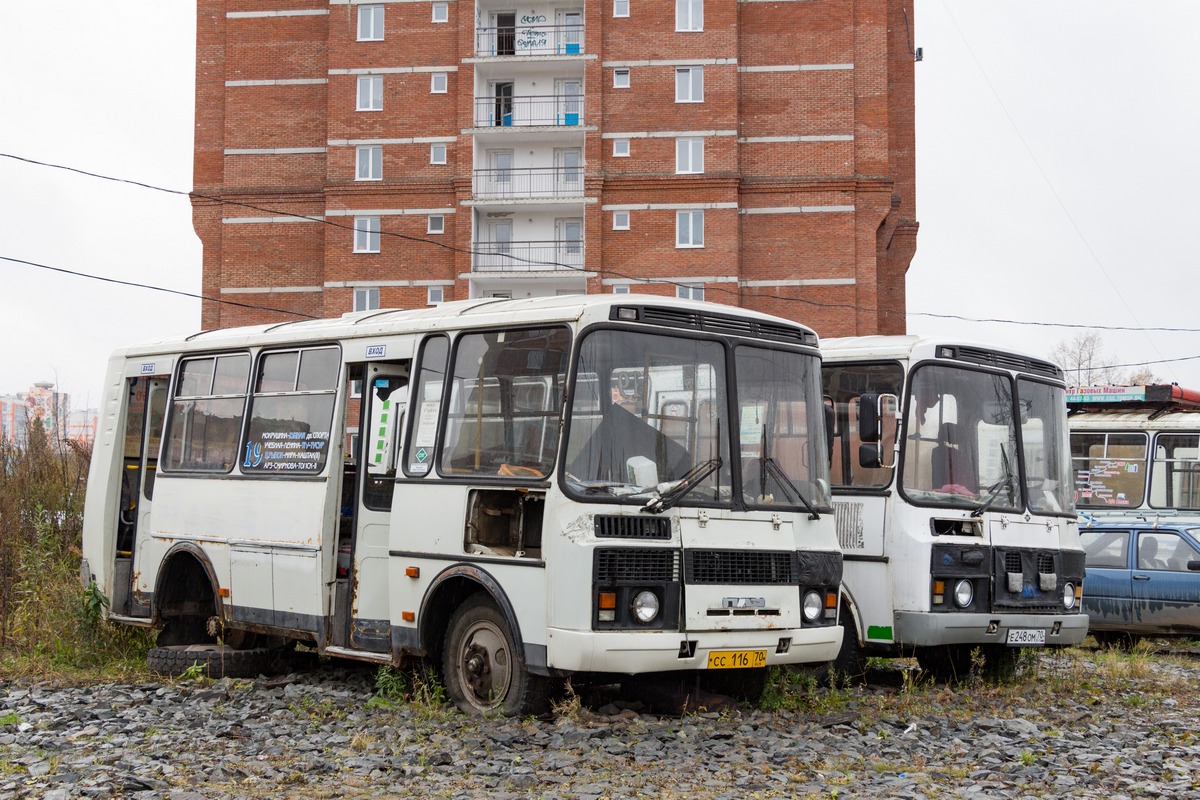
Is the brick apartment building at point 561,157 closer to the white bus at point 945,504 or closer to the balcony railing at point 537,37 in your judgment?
the balcony railing at point 537,37

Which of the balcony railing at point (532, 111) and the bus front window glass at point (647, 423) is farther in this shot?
the balcony railing at point (532, 111)

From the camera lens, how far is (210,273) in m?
55.8

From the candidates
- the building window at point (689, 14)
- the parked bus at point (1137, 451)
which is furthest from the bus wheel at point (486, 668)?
the building window at point (689, 14)

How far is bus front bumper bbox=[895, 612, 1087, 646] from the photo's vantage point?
451 inches

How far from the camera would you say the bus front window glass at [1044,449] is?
12.4m

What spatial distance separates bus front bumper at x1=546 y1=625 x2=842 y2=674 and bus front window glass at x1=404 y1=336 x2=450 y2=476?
6.55ft

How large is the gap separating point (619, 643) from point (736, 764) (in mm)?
1058

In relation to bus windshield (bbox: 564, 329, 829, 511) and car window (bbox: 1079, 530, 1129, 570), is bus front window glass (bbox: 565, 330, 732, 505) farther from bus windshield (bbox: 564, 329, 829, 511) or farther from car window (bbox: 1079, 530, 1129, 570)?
car window (bbox: 1079, 530, 1129, 570)

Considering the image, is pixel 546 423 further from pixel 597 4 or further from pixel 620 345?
pixel 597 4

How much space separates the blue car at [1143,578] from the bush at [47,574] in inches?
432

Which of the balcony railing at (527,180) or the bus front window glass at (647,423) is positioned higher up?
the balcony railing at (527,180)

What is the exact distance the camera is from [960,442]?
12023 millimetres

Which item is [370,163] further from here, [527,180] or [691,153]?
[691,153]

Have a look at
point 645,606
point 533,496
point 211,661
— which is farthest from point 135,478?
point 645,606
